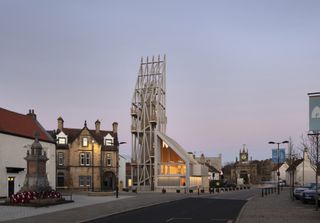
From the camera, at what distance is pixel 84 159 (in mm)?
73500

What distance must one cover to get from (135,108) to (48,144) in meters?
19.5

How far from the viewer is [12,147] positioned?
153 ft

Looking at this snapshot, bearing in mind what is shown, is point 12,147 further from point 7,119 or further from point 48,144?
point 48,144

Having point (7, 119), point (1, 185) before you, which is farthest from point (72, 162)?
point (1, 185)

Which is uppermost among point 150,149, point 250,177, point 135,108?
point 135,108

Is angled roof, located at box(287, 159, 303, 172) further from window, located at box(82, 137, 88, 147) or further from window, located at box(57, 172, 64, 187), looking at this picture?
window, located at box(57, 172, 64, 187)

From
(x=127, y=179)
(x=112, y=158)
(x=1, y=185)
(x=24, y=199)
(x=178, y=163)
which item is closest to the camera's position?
(x=24, y=199)

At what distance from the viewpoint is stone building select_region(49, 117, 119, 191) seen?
237ft

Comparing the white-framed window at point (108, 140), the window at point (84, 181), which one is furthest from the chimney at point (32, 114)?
Result: the white-framed window at point (108, 140)

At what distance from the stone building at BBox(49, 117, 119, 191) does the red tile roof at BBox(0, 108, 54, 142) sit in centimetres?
1494

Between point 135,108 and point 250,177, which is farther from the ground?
point 135,108

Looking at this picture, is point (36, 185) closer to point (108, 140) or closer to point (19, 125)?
point (19, 125)

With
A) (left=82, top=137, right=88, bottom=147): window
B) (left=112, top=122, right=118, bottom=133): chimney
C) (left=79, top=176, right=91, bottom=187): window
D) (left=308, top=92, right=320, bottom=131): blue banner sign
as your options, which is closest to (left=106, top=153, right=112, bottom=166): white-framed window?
(left=79, top=176, right=91, bottom=187): window

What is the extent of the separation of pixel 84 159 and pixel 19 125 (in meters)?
22.9
